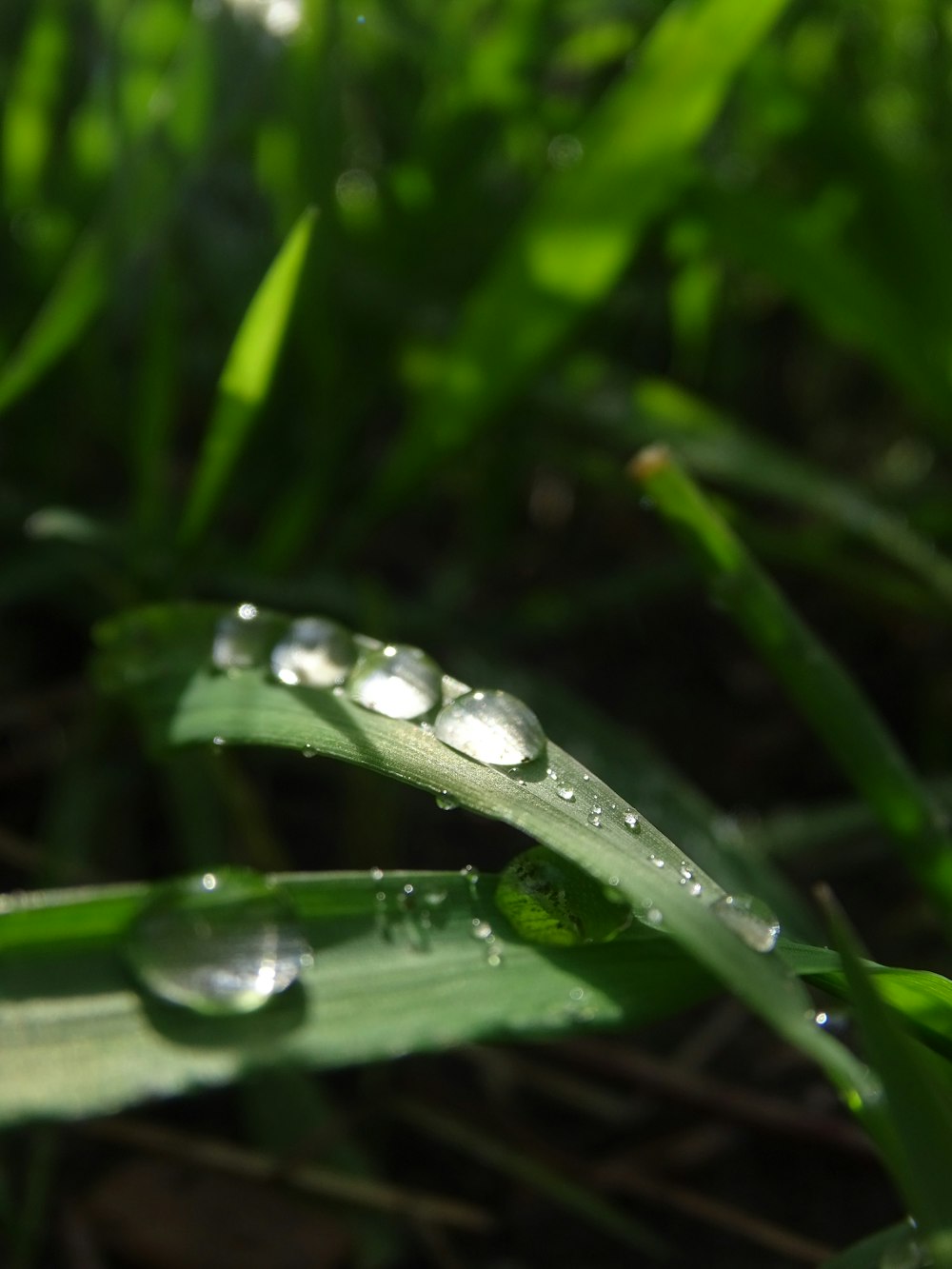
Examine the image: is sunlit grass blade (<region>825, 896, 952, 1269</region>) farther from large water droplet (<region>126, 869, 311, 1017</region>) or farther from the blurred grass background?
the blurred grass background

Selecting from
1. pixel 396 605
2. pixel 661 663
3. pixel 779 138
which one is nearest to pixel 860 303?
pixel 779 138

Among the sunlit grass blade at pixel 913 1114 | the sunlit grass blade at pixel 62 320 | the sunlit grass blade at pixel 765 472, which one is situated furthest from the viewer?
the sunlit grass blade at pixel 765 472

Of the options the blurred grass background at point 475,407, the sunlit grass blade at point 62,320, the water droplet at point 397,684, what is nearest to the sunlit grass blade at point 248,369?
the blurred grass background at point 475,407

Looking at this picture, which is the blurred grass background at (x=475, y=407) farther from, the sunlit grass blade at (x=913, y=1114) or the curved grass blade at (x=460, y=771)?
the sunlit grass blade at (x=913, y=1114)

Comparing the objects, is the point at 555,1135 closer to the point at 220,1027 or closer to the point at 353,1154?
the point at 353,1154

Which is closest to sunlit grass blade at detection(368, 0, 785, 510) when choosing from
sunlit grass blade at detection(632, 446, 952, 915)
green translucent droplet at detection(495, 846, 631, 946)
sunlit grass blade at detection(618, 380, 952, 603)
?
sunlit grass blade at detection(618, 380, 952, 603)
